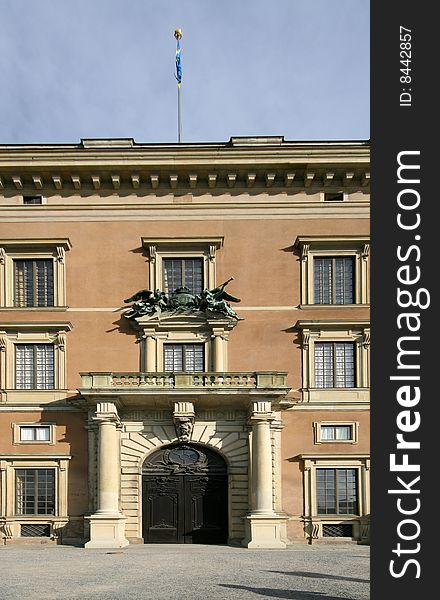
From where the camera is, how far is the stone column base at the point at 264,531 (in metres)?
26.0

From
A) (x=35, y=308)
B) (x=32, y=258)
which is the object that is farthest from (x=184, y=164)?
(x=35, y=308)

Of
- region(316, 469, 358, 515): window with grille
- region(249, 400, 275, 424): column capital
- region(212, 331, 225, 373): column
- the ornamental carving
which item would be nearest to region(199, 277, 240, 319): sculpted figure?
the ornamental carving

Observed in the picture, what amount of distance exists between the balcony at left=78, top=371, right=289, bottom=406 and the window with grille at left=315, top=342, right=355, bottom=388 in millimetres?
2292

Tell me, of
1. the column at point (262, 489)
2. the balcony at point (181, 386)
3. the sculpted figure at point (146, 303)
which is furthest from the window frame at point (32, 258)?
the column at point (262, 489)

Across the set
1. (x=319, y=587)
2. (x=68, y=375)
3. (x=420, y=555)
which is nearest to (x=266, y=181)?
(x=68, y=375)

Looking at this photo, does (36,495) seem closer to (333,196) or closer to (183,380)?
(183,380)

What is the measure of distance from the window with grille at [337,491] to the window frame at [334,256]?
20.2 feet

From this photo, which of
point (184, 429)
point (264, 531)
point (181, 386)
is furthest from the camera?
point (184, 429)

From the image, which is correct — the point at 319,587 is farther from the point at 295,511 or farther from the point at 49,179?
the point at 49,179

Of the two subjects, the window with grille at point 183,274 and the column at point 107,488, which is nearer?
the column at point 107,488

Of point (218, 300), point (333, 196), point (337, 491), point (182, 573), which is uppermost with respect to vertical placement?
point (333, 196)

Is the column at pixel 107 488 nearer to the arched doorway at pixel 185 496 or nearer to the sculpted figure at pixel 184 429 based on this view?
the arched doorway at pixel 185 496

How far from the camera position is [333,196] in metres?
29.9

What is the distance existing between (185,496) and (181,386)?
164 inches
